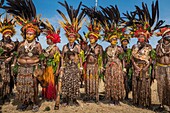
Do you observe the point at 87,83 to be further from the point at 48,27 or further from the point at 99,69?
the point at 48,27

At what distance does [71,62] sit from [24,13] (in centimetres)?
219

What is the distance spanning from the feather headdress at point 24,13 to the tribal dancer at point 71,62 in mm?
1028

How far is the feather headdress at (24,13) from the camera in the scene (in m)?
7.41

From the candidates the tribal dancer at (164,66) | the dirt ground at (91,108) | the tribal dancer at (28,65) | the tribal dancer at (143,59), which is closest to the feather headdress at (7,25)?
the tribal dancer at (28,65)

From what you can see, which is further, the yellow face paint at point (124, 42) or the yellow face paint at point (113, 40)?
the yellow face paint at point (124, 42)

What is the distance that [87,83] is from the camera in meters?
8.52

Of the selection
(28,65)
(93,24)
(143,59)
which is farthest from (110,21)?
(28,65)

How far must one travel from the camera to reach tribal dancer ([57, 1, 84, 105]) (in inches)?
305

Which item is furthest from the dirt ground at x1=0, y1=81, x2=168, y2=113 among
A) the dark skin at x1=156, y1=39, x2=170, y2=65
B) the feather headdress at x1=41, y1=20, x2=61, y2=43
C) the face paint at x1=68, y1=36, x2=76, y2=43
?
the feather headdress at x1=41, y1=20, x2=61, y2=43

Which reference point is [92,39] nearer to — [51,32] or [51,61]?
[51,32]

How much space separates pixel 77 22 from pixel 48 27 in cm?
123

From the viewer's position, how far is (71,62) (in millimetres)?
7875

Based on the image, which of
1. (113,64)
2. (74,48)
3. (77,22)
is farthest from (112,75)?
(77,22)

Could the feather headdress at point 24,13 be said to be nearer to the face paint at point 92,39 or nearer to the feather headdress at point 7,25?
the feather headdress at point 7,25
